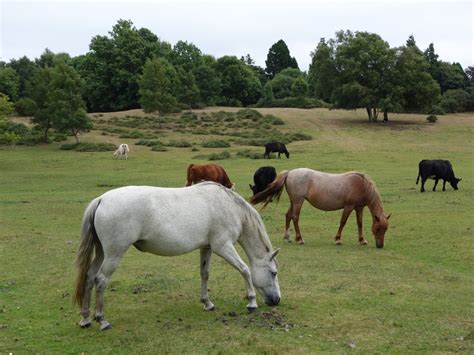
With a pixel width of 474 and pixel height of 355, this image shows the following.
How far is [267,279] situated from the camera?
26.6ft

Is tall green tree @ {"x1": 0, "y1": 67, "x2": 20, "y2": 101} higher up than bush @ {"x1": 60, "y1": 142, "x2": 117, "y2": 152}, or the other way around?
tall green tree @ {"x1": 0, "y1": 67, "x2": 20, "y2": 101}

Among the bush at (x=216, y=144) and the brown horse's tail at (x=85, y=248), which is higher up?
the brown horse's tail at (x=85, y=248)

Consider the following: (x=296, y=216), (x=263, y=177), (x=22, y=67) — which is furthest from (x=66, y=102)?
(x=22, y=67)

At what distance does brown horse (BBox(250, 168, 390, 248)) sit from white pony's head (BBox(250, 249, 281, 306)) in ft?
17.1

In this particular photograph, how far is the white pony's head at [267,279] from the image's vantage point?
8094 mm

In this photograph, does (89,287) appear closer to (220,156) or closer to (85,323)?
(85,323)

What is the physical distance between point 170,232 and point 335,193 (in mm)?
7201

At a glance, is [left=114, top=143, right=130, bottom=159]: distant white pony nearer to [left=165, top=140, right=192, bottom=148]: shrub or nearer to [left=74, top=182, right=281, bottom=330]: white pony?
[left=165, top=140, right=192, bottom=148]: shrub

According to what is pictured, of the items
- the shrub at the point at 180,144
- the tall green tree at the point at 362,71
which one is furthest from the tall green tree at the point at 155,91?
the tall green tree at the point at 362,71

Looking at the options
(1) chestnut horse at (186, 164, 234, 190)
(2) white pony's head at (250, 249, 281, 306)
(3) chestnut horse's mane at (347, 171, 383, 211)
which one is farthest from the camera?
(1) chestnut horse at (186, 164, 234, 190)

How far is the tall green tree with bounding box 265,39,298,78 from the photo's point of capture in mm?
117312

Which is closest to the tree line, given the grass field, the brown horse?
the grass field

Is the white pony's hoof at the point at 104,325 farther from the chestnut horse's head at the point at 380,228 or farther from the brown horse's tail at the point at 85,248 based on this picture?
the chestnut horse's head at the point at 380,228

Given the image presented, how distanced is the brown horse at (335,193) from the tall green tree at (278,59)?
10548 centimetres
